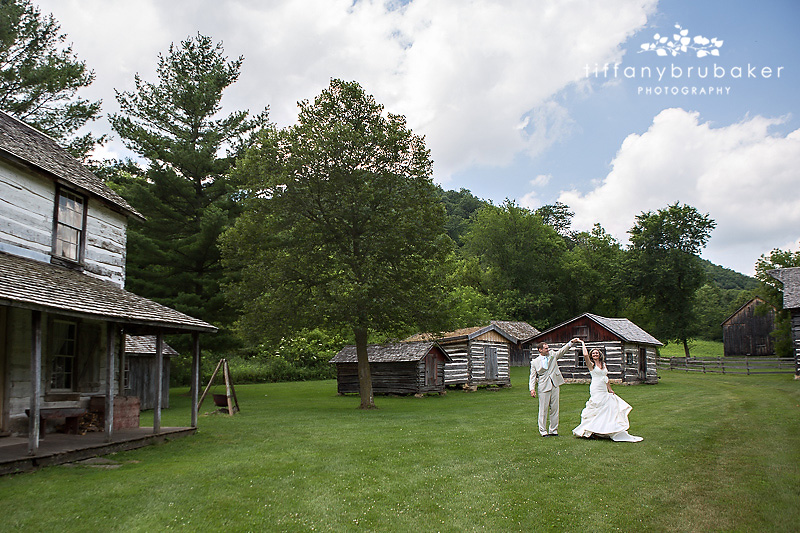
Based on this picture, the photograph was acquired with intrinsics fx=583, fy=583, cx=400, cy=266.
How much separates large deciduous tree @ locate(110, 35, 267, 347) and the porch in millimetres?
12140

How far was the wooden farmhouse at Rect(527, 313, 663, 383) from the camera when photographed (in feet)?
112

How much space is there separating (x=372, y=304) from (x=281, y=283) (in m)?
3.72

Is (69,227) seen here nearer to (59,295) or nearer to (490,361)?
(59,295)

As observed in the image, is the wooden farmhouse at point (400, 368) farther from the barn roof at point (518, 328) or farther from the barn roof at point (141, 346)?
the barn roof at point (518, 328)

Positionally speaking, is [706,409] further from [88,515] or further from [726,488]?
[88,515]

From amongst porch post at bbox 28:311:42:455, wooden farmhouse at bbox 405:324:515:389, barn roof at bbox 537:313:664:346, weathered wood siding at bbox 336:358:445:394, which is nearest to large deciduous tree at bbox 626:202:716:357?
barn roof at bbox 537:313:664:346

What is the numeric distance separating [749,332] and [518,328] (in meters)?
26.4

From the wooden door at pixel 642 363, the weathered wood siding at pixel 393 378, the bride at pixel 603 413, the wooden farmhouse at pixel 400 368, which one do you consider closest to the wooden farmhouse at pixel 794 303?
the wooden door at pixel 642 363

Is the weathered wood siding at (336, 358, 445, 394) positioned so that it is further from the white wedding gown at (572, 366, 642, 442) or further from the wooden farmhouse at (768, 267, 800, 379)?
the wooden farmhouse at (768, 267, 800, 379)

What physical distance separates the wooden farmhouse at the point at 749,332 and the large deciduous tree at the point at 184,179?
56025 mm

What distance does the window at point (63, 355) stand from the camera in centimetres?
1361

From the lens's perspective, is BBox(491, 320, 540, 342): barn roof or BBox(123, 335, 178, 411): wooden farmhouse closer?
BBox(123, 335, 178, 411): wooden farmhouse

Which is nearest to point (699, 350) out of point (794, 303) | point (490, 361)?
point (794, 303)

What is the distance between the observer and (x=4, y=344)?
1220 centimetres
